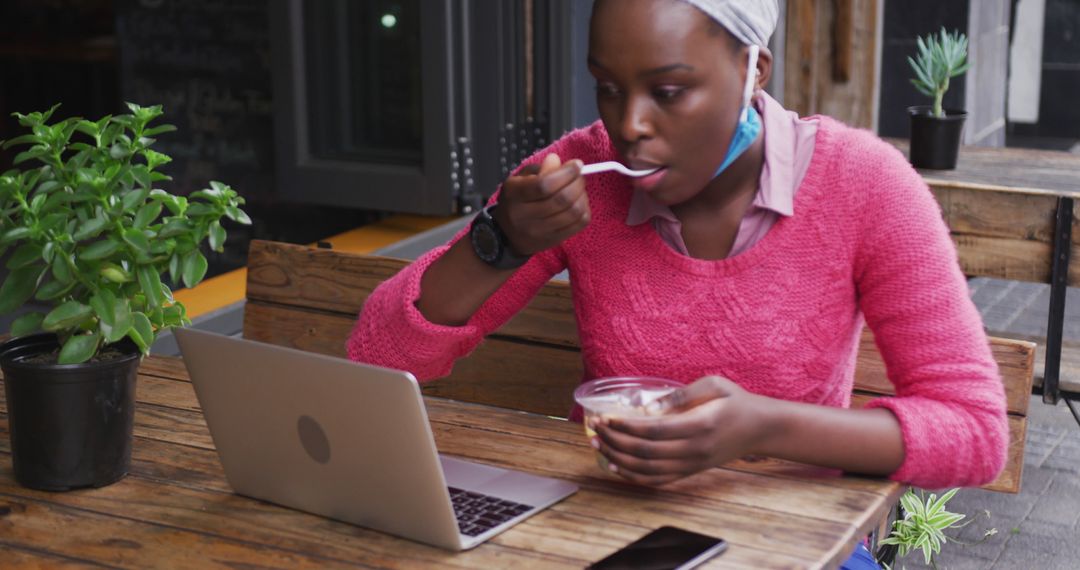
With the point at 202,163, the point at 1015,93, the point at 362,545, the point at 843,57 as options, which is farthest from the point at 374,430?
the point at 1015,93

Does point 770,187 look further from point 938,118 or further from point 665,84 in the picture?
point 938,118

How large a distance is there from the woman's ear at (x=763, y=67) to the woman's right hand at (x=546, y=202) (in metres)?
0.25

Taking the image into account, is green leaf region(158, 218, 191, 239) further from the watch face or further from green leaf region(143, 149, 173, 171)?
the watch face

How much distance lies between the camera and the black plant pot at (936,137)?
391 centimetres

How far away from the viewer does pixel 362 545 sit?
1.28 meters

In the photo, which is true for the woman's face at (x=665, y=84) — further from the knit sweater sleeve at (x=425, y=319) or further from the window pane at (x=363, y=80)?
the window pane at (x=363, y=80)

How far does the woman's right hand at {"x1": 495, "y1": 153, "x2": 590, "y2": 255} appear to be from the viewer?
4.72 feet

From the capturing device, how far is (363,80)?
342cm

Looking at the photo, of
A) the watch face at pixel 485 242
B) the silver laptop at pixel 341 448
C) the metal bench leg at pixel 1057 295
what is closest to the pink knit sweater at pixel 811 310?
the watch face at pixel 485 242

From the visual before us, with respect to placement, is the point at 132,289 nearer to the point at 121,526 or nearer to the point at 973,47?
the point at 121,526

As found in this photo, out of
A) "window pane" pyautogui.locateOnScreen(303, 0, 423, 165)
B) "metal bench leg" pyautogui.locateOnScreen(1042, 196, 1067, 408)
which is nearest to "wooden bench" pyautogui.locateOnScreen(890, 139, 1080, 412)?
"metal bench leg" pyautogui.locateOnScreen(1042, 196, 1067, 408)

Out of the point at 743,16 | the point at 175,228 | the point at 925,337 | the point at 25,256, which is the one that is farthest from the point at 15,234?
the point at 925,337

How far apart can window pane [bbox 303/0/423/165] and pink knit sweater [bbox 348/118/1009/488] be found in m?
1.66

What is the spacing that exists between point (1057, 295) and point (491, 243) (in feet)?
5.74
